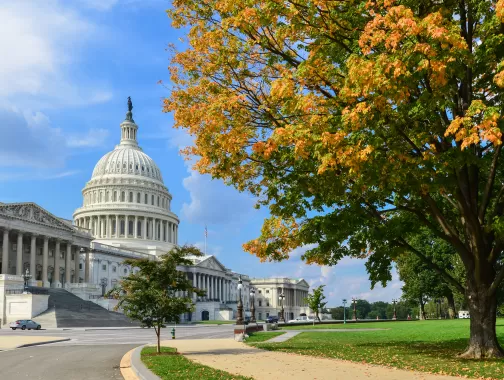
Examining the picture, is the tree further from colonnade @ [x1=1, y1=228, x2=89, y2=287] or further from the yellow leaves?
colonnade @ [x1=1, y1=228, x2=89, y2=287]

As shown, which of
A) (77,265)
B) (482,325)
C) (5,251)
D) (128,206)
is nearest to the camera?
(482,325)

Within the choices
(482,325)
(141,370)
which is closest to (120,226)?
(141,370)

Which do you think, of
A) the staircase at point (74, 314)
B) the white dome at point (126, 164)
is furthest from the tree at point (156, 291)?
the white dome at point (126, 164)

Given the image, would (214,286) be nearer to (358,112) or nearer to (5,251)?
(5,251)

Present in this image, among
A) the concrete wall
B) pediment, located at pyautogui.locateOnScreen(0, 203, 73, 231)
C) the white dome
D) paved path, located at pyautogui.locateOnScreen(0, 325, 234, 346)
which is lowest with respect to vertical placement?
paved path, located at pyautogui.locateOnScreen(0, 325, 234, 346)

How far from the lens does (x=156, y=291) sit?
25.4 meters

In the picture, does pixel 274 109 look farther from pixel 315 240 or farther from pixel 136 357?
pixel 136 357

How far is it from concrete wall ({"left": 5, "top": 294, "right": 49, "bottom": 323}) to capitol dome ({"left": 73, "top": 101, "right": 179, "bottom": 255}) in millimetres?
72040

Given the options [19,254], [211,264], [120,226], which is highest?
[120,226]

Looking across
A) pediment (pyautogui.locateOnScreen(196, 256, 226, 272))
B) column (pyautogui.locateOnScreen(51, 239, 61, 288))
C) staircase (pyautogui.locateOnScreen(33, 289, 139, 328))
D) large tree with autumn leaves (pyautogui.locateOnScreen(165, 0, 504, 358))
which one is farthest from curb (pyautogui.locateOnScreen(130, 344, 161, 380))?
pediment (pyautogui.locateOnScreen(196, 256, 226, 272))

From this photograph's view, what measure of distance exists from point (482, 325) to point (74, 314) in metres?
65.9

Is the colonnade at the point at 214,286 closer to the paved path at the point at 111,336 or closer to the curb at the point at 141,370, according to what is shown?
the paved path at the point at 111,336

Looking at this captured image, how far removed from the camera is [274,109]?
20.2 meters

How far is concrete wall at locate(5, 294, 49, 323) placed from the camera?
245ft
